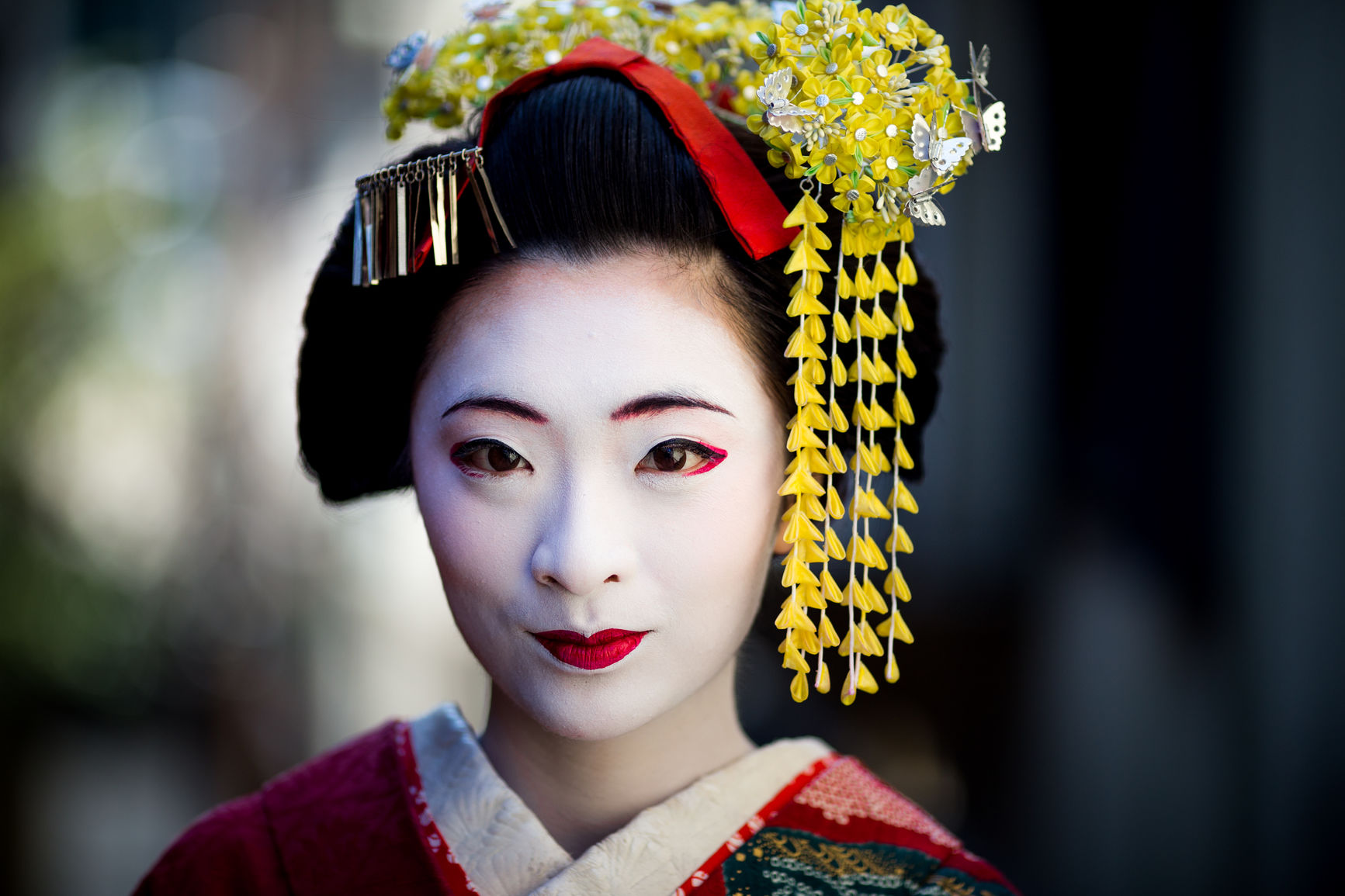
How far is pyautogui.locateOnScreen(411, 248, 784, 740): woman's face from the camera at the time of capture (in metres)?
1.03

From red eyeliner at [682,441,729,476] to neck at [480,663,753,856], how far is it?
0.28 meters

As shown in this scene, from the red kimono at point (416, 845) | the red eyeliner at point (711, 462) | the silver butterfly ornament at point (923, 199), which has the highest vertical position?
the silver butterfly ornament at point (923, 199)

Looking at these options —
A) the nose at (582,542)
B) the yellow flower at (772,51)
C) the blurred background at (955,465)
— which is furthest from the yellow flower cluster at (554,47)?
the blurred background at (955,465)

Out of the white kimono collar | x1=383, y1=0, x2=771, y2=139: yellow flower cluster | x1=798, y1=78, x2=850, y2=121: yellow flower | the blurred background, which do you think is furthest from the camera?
the blurred background

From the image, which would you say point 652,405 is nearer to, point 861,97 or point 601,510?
point 601,510

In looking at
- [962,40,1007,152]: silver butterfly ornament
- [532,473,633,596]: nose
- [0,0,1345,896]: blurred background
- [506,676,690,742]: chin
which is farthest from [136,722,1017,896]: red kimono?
[0,0,1345,896]: blurred background

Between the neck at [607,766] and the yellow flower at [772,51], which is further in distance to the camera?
the neck at [607,766]

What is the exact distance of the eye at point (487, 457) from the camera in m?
1.07

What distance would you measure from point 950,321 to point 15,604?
261 cm

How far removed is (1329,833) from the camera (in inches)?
93.9

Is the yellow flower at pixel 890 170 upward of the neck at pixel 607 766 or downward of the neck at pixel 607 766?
upward

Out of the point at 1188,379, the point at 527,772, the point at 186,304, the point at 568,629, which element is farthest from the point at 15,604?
the point at 1188,379

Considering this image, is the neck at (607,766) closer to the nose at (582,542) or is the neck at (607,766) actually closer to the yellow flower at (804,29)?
the nose at (582,542)

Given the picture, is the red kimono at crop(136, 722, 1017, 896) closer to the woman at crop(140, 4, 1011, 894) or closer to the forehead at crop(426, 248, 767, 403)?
the woman at crop(140, 4, 1011, 894)
